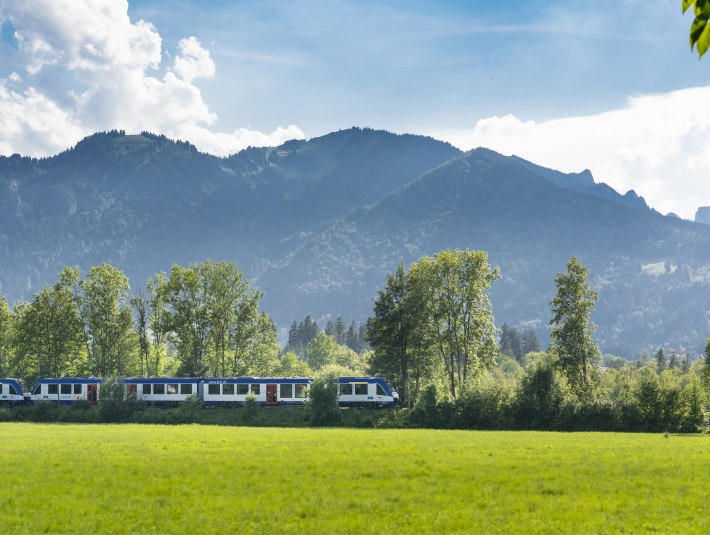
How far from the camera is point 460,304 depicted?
8206cm

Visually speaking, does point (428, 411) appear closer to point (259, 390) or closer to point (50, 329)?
point (259, 390)

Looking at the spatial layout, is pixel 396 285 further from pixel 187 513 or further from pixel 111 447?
pixel 187 513

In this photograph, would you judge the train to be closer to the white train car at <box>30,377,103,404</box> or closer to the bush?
the white train car at <box>30,377,103,404</box>

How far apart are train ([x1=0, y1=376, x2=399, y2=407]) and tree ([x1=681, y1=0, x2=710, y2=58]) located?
73.9 metres

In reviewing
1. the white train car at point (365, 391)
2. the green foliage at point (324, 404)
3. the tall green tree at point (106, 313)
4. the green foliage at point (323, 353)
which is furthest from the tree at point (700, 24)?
the green foliage at point (323, 353)

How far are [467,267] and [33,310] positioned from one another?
56552 mm

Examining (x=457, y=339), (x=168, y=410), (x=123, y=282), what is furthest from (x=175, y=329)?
(x=457, y=339)

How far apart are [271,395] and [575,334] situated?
33709mm

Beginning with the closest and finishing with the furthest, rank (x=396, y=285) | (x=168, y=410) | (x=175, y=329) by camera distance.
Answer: (x=168, y=410)
(x=396, y=285)
(x=175, y=329)

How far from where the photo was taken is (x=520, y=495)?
86.4ft

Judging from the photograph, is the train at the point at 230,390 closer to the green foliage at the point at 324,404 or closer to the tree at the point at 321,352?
the green foliage at the point at 324,404

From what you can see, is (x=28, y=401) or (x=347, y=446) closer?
(x=347, y=446)

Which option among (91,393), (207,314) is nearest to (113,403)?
(91,393)

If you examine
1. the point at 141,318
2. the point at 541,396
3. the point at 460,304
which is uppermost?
the point at 460,304
